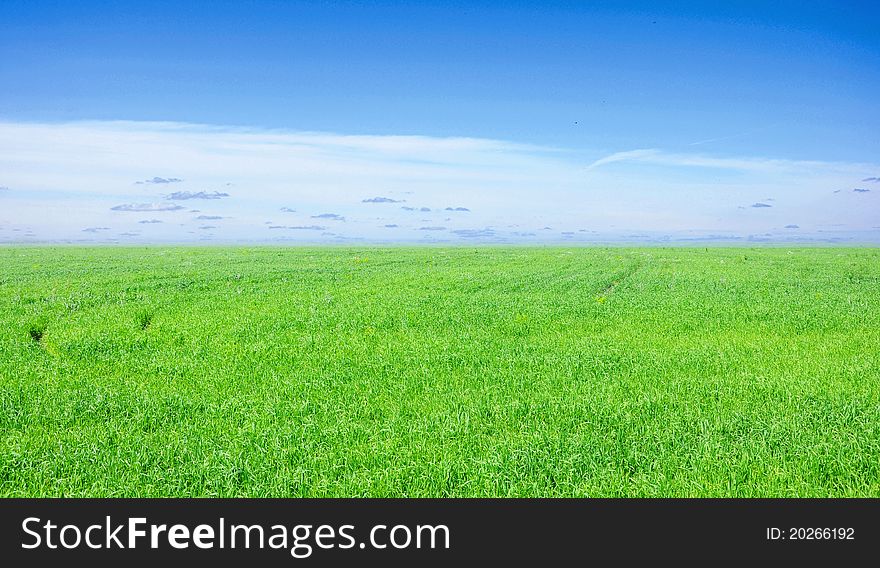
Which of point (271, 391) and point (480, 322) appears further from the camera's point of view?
point (480, 322)

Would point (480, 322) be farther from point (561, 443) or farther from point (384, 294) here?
point (561, 443)

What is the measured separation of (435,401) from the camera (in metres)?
8.39

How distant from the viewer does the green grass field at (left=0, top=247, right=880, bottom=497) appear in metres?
5.87

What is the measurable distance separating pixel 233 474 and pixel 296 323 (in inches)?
341

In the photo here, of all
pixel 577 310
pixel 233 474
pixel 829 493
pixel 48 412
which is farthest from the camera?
pixel 577 310

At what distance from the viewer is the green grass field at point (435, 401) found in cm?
587

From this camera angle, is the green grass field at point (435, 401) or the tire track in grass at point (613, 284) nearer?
the green grass field at point (435, 401)

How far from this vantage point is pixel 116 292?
67.3ft

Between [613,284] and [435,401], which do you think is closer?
[435,401]

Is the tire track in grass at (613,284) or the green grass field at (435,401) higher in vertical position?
the tire track in grass at (613,284)

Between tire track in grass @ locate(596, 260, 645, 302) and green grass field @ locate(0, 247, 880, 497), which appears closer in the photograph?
green grass field @ locate(0, 247, 880, 497)

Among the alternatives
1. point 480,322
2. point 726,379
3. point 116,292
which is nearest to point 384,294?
point 480,322

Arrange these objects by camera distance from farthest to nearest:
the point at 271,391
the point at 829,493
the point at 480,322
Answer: the point at 480,322, the point at 271,391, the point at 829,493

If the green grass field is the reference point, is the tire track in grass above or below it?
above
